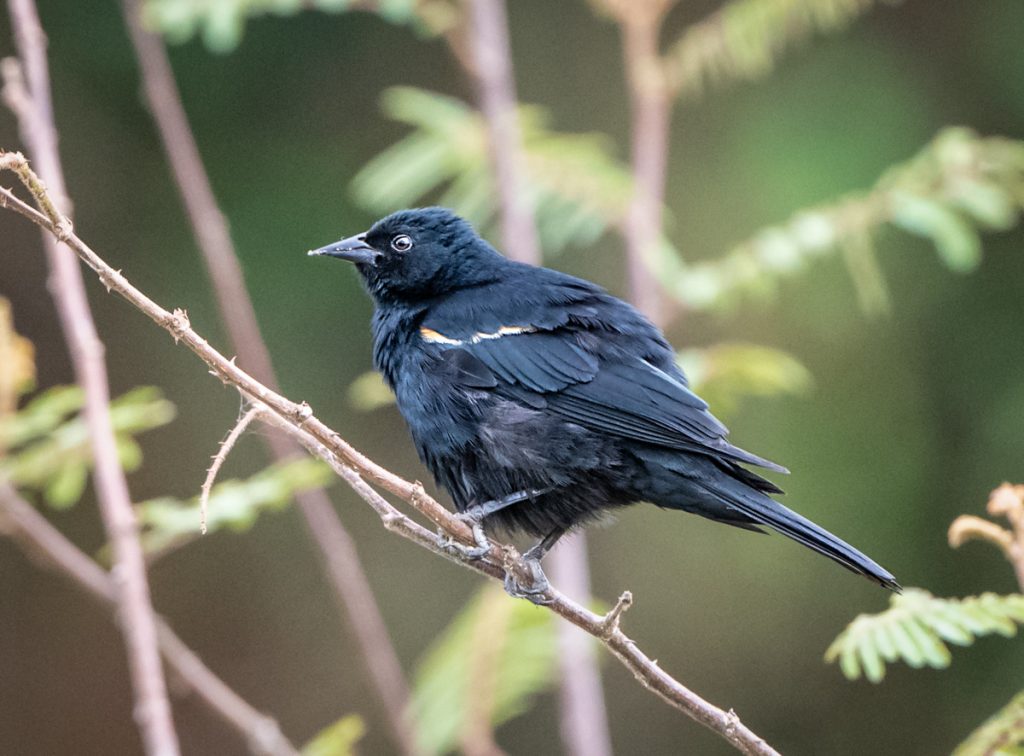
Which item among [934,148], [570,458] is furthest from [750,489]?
[934,148]

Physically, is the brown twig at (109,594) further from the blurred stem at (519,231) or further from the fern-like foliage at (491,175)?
the fern-like foliage at (491,175)

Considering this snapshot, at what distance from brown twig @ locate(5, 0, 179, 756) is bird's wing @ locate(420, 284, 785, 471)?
103 cm

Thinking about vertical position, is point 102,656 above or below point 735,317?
above

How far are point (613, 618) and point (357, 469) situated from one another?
1.64ft

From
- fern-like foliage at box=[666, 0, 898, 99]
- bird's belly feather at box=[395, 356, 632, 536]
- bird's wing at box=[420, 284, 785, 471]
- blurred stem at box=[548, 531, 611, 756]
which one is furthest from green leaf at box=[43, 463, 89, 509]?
fern-like foliage at box=[666, 0, 898, 99]

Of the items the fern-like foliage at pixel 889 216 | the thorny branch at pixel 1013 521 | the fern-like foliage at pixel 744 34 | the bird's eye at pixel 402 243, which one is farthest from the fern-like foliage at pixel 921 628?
the fern-like foliage at pixel 744 34

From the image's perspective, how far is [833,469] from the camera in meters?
5.28

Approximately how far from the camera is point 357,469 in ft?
6.91

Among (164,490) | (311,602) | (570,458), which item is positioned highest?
(164,490)

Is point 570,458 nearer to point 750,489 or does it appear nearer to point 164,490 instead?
point 750,489

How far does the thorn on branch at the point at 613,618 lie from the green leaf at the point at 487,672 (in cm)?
109

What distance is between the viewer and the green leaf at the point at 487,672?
3.16m

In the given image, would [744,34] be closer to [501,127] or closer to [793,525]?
[501,127]

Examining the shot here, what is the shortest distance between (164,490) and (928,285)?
3618 mm
